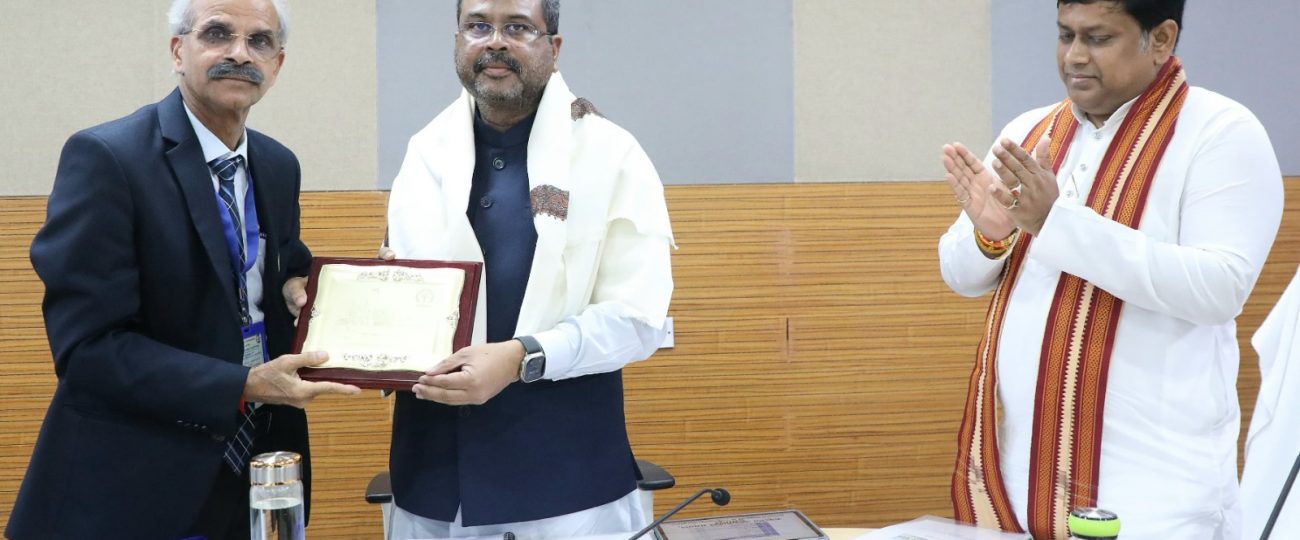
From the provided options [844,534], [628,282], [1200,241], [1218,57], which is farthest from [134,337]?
[1218,57]

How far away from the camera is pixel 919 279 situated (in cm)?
377

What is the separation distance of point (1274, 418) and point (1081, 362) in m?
0.81

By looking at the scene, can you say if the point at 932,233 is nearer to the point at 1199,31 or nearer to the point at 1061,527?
the point at 1199,31

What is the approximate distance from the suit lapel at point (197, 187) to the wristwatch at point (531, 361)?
0.58 metres

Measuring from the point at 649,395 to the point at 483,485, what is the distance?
1.67 metres

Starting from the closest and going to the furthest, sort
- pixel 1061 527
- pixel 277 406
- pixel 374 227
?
pixel 1061 527, pixel 277 406, pixel 374 227

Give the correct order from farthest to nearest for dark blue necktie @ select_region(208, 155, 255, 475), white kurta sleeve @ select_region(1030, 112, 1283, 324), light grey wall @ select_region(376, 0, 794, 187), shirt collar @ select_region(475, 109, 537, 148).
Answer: light grey wall @ select_region(376, 0, 794, 187), shirt collar @ select_region(475, 109, 537, 148), dark blue necktie @ select_region(208, 155, 255, 475), white kurta sleeve @ select_region(1030, 112, 1283, 324)

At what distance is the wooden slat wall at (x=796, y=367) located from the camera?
3.64 meters

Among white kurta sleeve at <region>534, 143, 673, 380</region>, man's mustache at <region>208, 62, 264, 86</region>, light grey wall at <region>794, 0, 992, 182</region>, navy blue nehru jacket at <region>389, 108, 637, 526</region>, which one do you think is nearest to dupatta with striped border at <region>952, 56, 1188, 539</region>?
white kurta sleeve at <region>534, 143, 673, 380</region>

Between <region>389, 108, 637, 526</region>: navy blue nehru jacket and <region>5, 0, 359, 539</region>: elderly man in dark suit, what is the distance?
0.87ft

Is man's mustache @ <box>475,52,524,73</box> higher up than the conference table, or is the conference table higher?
man's mustache @ <box>475,52,524,73</box>

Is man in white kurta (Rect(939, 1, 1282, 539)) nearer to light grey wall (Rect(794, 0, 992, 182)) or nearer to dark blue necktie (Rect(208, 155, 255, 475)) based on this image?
dark blue necktie (Rect(208, 155, 255, 475))

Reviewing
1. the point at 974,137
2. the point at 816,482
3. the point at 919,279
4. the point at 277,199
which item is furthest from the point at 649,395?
the point at 277,199

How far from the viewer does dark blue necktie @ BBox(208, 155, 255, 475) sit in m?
2.04
